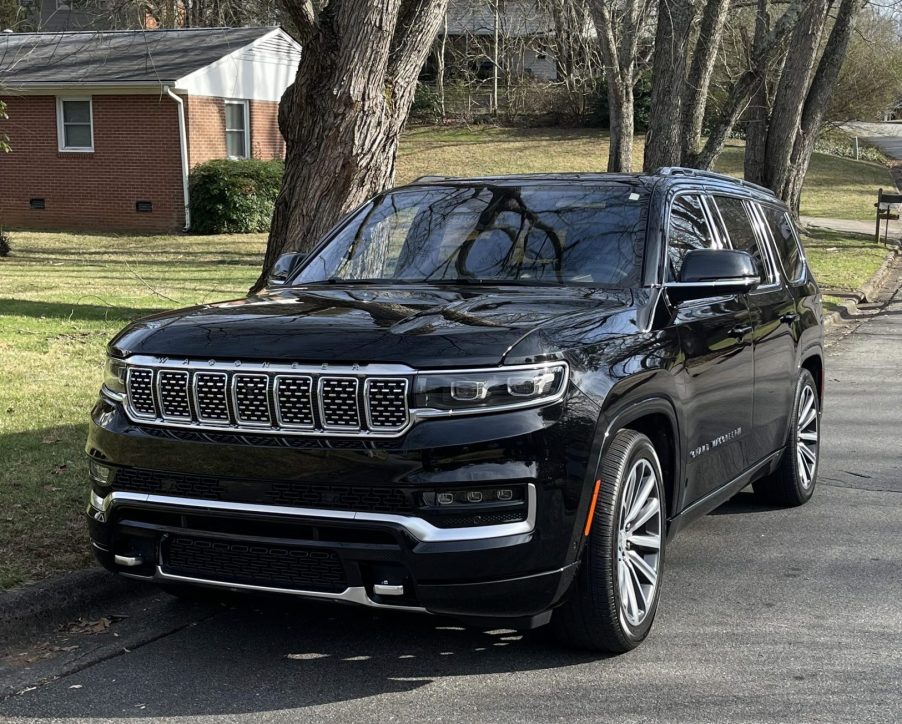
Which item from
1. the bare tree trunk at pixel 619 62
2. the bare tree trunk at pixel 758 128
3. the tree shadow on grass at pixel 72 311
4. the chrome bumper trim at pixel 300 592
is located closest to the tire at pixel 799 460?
the chrome bumper trim at pixel 300 592

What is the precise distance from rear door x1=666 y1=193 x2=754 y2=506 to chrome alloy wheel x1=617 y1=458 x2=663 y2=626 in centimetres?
41

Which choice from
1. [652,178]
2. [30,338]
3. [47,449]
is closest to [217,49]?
[30,338]

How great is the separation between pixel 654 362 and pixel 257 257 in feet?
60.4

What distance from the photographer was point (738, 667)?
15.1ft

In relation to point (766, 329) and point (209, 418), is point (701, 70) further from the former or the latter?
point (209, 418)

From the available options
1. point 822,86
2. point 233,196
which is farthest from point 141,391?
point 822,86

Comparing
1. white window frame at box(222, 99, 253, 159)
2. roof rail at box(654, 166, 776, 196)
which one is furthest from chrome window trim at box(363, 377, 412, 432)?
white window frame at box(222, 99, 253, 159)

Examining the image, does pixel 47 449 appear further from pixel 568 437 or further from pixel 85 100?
pixel 85 100

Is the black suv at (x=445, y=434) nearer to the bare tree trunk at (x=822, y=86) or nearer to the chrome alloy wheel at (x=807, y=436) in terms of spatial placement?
the chrome alloy wheel at (x=807, y=436)

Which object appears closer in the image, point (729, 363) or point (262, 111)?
point (729, 363)

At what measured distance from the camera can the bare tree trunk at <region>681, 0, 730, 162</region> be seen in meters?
19.5

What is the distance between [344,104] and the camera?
9.89 meters

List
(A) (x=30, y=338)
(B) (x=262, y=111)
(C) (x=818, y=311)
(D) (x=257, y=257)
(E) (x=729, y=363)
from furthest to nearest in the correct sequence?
(B) (x=262, y=111)
(D) (x=257, y=257)
(A) (x=30, y=338)
(C) (x=818, y=311)
(E) (x=729, y=363)

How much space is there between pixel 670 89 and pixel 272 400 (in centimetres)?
1565
